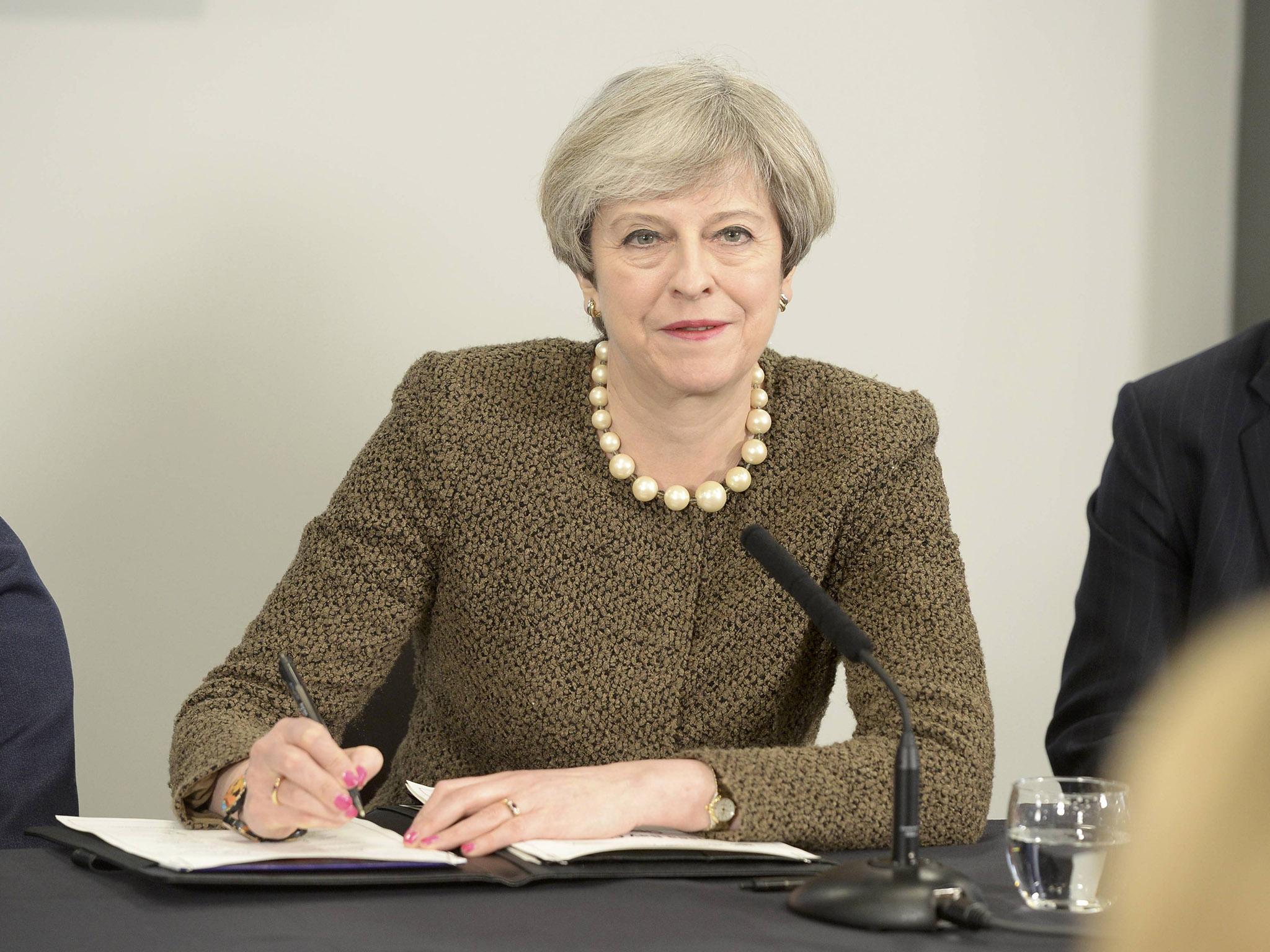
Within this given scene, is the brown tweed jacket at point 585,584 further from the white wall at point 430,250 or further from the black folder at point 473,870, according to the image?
the white wall at point 430,250

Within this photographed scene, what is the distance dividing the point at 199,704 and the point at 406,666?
365mm

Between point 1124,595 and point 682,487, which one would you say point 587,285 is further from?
point 1124,595

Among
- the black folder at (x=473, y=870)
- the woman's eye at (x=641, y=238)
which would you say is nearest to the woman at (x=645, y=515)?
the woman's eye at (x=641, y=238)

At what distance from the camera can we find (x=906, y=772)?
1.02 meters

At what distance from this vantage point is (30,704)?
1.56 meters

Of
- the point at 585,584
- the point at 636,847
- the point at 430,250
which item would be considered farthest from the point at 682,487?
the point at 430,250

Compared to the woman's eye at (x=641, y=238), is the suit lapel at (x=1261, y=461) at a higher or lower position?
lower

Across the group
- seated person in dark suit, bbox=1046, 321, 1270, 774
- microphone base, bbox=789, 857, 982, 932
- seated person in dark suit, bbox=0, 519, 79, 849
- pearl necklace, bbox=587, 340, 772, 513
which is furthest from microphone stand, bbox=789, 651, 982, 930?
seated person in dark suit, bbox=0, 519, 79, 849

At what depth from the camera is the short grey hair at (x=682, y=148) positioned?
161cm

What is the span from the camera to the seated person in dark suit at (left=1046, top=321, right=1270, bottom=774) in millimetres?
1481

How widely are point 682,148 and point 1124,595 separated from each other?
0.71 metres

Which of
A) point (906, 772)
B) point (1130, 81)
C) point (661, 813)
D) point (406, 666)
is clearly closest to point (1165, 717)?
point (906, 772)

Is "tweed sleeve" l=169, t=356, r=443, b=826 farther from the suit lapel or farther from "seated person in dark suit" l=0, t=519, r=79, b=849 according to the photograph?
the suit lapel

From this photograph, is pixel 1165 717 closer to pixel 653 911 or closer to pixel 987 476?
pixel 653 911
